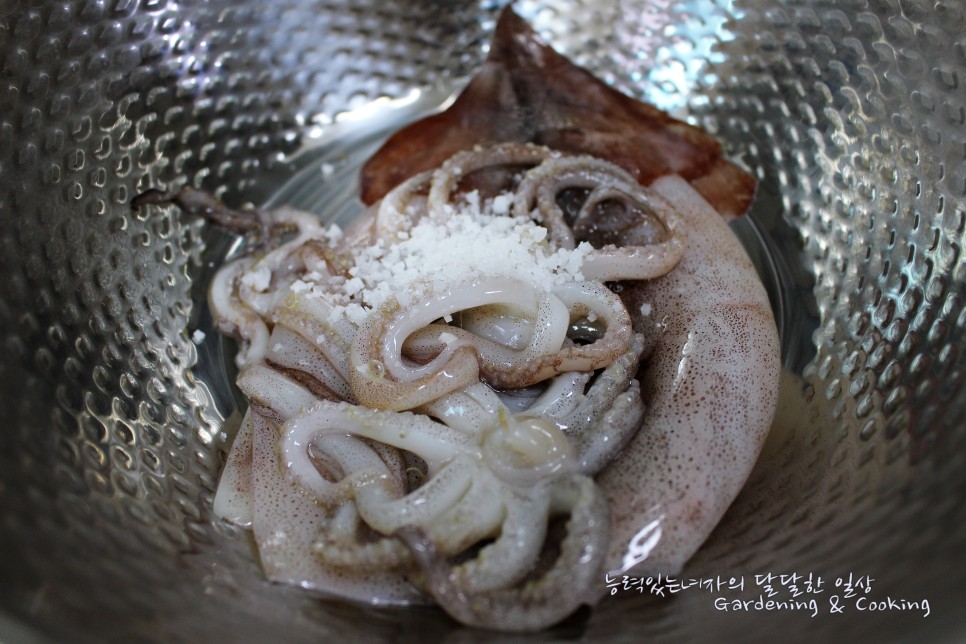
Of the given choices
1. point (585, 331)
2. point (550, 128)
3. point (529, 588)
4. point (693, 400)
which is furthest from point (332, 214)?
point (529, 588)

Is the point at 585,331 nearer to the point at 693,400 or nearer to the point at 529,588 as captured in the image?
the point at 693,400

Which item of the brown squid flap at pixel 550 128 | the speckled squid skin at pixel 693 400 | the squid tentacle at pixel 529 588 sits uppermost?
the brown squid flap at pixel 550 128

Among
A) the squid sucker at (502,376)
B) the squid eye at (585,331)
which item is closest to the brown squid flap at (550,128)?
the squid sucker at (502,376)

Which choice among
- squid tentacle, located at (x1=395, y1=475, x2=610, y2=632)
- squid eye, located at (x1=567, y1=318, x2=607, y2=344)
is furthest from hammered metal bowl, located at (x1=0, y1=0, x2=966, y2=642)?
squid eye, located at (x1=567, y1=318, x2=607, y2=344)

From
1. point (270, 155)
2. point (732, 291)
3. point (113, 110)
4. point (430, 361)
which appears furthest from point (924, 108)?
point (113, 110)

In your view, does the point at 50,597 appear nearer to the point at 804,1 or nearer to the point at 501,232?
the point at 501,232

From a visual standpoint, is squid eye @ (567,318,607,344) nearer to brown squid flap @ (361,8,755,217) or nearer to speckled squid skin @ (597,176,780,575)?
speckled squid skin @ (597,176,780,575)

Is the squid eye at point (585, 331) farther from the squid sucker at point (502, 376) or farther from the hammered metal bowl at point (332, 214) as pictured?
the hammered metal bowl at point (332, 214)
